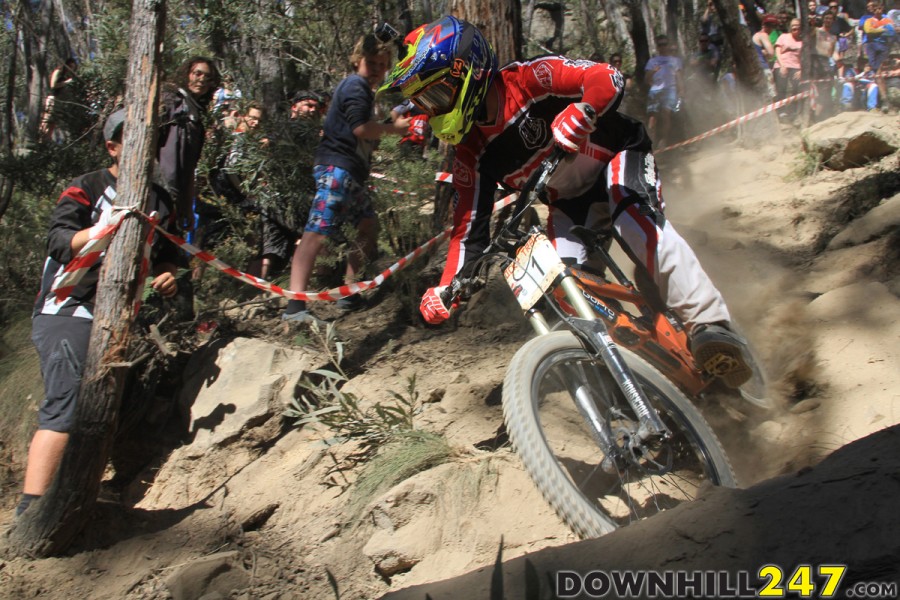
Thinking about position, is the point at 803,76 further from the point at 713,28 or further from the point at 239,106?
the point at 239,106

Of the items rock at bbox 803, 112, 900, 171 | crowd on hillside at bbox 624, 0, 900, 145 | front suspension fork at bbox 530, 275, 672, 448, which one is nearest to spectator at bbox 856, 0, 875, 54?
crowd on hillside at bbox 624, 0, 900, 145

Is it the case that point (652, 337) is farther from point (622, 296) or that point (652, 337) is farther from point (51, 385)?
point (51, 385)

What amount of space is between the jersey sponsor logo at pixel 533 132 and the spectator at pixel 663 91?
8.35 metres

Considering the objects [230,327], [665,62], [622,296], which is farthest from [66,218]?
[665,62]

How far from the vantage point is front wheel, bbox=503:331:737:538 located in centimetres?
272

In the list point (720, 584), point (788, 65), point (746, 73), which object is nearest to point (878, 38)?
point (788, 65)

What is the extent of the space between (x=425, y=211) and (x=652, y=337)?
3.33 metres

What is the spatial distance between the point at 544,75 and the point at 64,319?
2.64 m

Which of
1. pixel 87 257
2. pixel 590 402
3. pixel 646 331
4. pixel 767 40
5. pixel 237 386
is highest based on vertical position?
pixel 767 40

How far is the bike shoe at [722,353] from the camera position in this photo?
327 cm

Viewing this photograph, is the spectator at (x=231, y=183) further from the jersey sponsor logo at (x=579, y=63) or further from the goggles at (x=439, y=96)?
the jersey sponsor logo at (x=579, y=63)

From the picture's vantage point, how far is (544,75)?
3316mm

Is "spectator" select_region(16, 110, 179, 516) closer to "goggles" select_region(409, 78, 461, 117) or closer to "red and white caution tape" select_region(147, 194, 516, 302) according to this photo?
"red and white caution tape" select_region(147, 194, 516, 302)

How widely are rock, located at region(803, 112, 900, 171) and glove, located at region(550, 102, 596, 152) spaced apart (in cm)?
558
